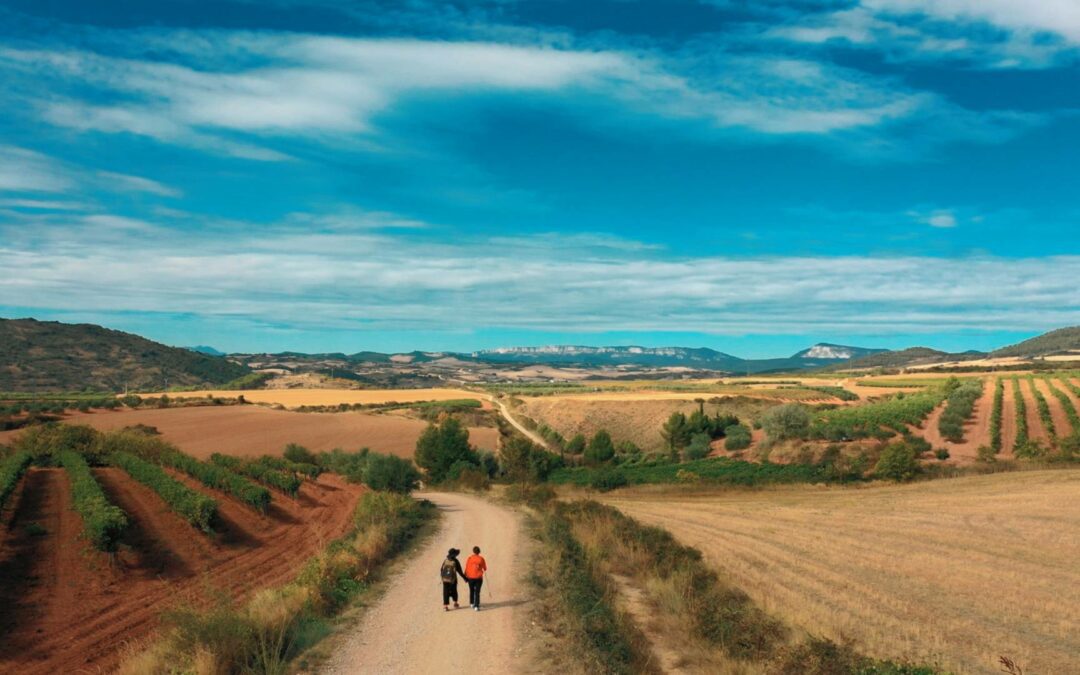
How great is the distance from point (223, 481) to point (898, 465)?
147ft

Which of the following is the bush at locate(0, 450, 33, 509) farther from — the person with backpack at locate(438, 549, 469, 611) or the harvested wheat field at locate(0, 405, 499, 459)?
the harvested wheat field at locate(0, 405, 499, 459)

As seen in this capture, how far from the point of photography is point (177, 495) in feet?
105

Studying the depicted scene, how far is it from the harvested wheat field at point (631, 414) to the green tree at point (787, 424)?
19.4m

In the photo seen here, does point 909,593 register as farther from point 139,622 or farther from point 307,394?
point 307,394

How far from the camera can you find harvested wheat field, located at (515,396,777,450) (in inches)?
3893

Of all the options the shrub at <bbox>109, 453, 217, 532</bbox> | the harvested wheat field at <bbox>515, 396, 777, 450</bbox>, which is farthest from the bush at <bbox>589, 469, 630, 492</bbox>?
the shrub at <bbox>109, 453, 217, 532</bbox>

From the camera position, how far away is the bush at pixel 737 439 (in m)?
75.3

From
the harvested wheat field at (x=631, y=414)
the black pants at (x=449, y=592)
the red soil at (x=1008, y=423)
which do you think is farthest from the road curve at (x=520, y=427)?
the black pants at (x=449, y=592)

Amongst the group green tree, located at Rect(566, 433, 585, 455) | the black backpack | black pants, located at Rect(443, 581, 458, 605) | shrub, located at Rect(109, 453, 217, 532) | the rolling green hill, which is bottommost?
green tree, located at Rect(566, 433, 585, 455)

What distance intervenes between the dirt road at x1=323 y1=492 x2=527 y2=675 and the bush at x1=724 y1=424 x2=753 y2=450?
55.3 meters

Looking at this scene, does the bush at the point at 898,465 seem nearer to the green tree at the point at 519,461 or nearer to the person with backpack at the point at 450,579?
the green tree at the point at 519,461

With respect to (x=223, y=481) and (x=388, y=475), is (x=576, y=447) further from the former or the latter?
(x=223, y=481)

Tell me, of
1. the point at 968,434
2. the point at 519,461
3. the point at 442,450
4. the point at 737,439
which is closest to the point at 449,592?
the point at 519,461

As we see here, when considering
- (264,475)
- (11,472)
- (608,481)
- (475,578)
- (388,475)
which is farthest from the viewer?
(608,481)
